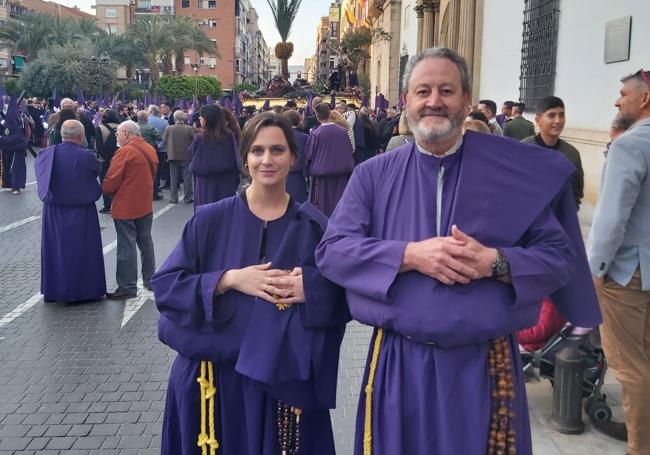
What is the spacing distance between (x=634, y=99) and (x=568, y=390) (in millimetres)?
1733

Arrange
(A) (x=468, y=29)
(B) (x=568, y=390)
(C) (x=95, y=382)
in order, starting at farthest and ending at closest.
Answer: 1. (A) (x=468, y=29)
2. (C) (x=95, y=382)
3. (B) (x=568, y=390)

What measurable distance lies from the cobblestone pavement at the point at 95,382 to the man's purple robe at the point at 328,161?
3422mm

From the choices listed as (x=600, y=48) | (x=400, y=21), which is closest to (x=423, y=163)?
(x=600, y=48)

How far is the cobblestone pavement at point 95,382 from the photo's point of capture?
4039mm

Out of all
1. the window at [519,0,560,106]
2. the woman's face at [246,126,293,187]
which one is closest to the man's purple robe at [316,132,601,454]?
the woman's face at [246,126,293,187]

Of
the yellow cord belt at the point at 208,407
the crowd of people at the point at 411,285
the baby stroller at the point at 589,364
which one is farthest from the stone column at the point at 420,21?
the yellow cord belt at the point at 208,407

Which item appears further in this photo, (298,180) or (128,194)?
(298,180)

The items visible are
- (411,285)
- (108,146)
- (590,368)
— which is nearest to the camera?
(411,285)

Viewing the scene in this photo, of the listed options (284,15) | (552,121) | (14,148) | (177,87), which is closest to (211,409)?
(552,121)

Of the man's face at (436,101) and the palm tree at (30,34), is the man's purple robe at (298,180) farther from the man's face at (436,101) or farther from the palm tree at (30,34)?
the palm tree at (30,34)

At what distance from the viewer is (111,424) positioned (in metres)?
4.29

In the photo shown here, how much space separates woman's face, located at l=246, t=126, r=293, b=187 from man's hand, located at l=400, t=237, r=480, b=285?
89 centimetres

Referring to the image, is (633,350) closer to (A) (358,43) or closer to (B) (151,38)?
(A) (358,43)

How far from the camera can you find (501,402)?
2.29 metres
